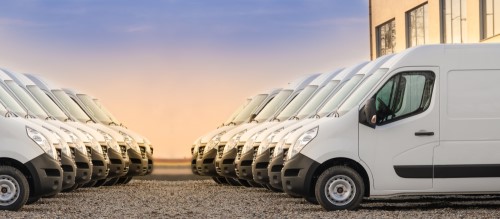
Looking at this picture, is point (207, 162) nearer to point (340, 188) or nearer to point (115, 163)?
point (115, 163)

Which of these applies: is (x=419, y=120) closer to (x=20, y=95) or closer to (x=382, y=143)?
(x=382, y=143)

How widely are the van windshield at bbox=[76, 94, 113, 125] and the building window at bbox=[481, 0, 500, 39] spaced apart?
13.5 m

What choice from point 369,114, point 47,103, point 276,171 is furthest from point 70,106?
point 369,114

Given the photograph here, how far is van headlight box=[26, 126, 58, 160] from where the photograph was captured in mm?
16594

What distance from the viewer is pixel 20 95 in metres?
19.6

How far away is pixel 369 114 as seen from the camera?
16016mm

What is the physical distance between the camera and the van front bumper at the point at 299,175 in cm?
1622

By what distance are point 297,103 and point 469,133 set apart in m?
5.57

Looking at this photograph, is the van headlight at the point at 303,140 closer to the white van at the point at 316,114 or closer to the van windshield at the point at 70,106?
the white van at the point at 316,114

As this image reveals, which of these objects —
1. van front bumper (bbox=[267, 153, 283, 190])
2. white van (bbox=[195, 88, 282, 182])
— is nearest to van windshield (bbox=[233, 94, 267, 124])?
white van (bbox=[195, 88, 282, 182])

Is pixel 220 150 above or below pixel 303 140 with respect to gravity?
below

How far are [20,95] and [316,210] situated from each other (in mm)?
5519

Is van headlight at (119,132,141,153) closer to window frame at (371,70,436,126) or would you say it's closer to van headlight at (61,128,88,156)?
van headlight at (61,128,88,156)

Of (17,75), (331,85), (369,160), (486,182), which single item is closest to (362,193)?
(369,160)
